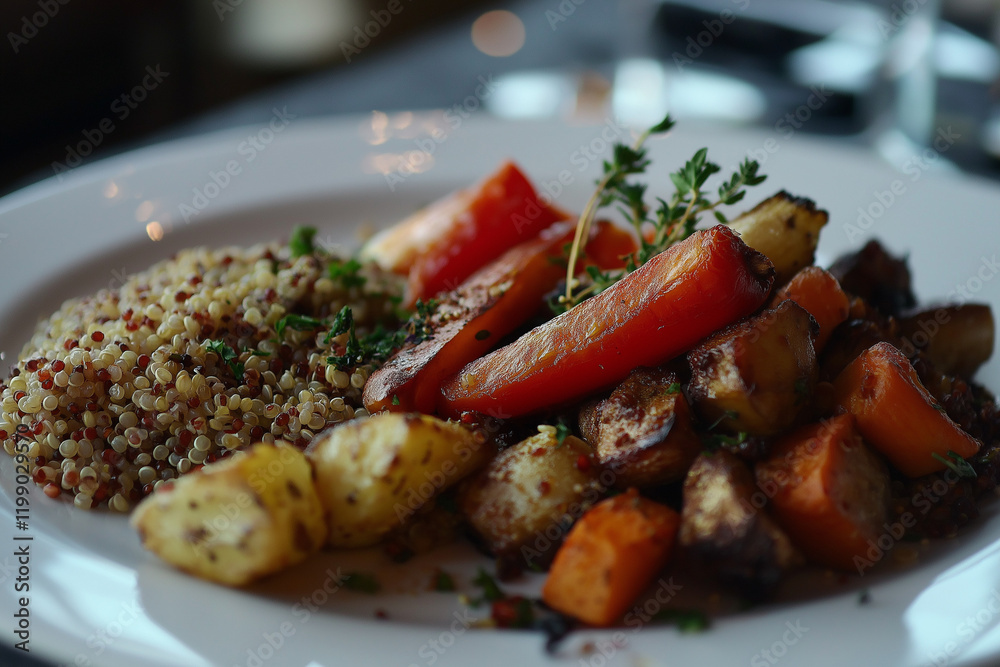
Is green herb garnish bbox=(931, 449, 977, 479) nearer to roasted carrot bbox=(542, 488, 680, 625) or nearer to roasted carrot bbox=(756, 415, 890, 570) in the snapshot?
roasted carrot bbox=(756, 415, 890, 570)

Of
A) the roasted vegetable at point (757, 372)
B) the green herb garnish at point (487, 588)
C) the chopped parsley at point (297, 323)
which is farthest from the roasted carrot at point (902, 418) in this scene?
the chopped parsley at point (297, 323)

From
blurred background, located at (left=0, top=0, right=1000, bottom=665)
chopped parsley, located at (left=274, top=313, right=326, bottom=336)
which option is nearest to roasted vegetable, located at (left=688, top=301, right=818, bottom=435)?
chopped parsley, located at (left=274, top=313, right=326, bottom=336)

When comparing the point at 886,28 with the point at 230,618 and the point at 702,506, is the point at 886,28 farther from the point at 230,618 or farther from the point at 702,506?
the point at 230,618

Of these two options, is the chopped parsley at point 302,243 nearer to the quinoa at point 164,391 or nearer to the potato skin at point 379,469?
the quinoa at point 164,391

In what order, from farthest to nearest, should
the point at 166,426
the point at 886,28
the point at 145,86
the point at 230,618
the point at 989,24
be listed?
the point at 145,86 < the point at 886,28 < the point at 989,24 < the point at 166,426 < the point at 230,618

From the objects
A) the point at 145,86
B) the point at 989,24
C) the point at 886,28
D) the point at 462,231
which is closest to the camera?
the point at 462,231

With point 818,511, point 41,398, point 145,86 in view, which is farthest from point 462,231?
point 145,86
